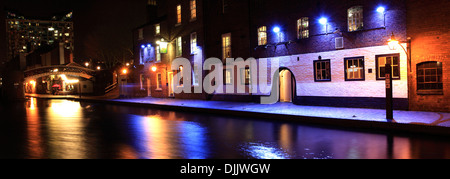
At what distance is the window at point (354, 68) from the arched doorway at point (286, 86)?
13.8 ft

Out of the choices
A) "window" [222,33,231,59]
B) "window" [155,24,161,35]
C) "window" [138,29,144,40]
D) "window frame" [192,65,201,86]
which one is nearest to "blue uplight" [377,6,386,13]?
"window" [222,33,231,59]

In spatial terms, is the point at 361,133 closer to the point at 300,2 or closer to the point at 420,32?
the point at 420,32

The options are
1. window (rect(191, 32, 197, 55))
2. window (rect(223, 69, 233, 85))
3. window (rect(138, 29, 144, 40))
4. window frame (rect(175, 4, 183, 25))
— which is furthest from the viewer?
window (rect(138, 29, 144, 40))

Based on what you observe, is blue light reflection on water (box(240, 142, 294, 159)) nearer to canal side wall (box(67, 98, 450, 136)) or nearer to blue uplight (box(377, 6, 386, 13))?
canal side wall (box(67, 98, 450, 136))

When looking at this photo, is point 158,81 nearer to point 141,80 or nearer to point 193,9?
point 141,80

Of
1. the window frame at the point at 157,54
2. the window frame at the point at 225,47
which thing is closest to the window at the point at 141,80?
the window frame at the point at 157,54

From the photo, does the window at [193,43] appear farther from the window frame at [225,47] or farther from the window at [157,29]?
the window at [157,29]

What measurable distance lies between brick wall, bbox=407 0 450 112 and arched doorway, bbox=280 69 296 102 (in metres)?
7.57

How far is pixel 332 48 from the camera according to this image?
18.2m

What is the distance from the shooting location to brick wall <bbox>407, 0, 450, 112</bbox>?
14297 mm

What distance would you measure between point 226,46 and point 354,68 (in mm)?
10673

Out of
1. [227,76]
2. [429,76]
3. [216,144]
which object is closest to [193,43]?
[227,76]

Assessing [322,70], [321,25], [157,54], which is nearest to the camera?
[321,25]

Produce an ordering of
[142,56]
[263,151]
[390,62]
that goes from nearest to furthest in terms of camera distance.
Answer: [263,151] < [390,62] < [142,56]
